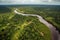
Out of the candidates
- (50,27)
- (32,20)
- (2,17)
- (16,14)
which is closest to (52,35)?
(50,27)

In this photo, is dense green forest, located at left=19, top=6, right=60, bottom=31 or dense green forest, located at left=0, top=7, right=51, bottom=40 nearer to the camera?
dense green forest, located at left=0, top=7, right=51, bottom=40

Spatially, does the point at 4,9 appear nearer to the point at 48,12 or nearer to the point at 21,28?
the point at 21,28

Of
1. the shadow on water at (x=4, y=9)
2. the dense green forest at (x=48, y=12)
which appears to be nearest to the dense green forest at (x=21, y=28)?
the shadow on water at (x=4, y=9)

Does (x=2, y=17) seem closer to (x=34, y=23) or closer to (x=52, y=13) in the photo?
(x=34, y=23)

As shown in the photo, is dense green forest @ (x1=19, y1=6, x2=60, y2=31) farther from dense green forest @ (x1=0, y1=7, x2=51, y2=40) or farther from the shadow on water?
the shadow on water

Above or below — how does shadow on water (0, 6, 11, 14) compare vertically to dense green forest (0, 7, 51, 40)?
above

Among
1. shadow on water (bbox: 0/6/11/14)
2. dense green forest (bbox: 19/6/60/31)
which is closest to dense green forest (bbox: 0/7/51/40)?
shadow on water (bbox: 0/6/11/14)
